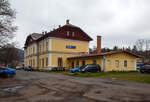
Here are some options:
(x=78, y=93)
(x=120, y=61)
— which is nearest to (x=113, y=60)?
(x=120, y=61)

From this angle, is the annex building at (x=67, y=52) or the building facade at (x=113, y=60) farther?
the annex building at (x=67, y=52)

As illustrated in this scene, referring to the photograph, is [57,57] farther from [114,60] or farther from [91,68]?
[114,60]

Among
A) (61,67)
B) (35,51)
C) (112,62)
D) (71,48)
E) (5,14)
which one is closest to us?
(5,14)

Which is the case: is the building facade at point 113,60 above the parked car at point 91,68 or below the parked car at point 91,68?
above

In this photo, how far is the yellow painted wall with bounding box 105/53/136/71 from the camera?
102ft

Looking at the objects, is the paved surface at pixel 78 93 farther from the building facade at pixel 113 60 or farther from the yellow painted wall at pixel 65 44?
the yellow painted wall at pixel 65 44

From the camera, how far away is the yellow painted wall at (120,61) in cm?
3108

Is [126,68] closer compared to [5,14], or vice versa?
[5,14]

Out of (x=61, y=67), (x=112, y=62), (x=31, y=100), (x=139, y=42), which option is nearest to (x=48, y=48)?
(x=61, y=67)

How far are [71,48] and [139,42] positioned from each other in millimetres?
42458

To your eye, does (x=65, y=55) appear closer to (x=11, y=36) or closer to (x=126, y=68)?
(x=126, y=68)

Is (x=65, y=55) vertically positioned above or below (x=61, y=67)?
above

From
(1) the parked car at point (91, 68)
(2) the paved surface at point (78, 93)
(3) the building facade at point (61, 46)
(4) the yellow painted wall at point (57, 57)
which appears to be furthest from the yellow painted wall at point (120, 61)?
(2) the paved surface at point (78, 93)

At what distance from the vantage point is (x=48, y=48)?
40500mm
